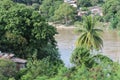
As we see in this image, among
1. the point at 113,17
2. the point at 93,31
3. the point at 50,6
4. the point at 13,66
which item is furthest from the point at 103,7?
the point at 13,66

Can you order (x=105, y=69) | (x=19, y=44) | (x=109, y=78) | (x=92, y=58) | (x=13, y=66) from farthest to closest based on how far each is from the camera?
(x=19, y=44) → (x=92, y=58) → (x=13, y=66) → (x=105, y=69) → (x=109, y=78)

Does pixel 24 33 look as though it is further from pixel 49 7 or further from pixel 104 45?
pixel 49 7

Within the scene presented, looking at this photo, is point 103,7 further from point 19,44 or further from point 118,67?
point 118,67

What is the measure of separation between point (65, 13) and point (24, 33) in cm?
2663

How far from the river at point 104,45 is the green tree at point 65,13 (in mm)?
5133

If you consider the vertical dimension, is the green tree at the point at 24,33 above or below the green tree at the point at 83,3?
above

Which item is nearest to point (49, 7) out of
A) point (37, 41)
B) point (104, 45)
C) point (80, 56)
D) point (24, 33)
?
point (104, 45)

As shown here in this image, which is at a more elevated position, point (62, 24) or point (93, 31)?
point (93, 31)

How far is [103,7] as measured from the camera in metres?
45.4

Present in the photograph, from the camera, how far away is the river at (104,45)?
2584 centimetres

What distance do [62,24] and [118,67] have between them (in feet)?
106

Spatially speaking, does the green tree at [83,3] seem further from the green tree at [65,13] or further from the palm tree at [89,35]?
the palm tree at [89,35]

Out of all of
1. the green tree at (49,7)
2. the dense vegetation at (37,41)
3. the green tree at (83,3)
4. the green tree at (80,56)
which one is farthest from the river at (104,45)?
the green tree at (83,3)

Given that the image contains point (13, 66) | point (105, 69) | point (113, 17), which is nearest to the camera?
point (105, 69)
